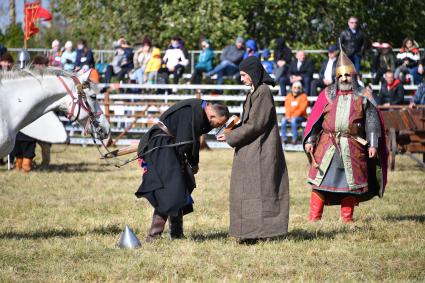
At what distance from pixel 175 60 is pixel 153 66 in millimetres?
620

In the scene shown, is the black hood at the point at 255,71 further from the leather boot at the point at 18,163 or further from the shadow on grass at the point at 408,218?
the leather boot at the point at 18,163

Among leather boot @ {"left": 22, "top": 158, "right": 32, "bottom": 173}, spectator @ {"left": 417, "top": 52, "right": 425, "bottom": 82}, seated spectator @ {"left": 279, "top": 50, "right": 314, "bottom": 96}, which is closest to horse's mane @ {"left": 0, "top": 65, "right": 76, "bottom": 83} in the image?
leather boot @ {"left": 22, "top": 158, "right": 32, "bottom": 173}

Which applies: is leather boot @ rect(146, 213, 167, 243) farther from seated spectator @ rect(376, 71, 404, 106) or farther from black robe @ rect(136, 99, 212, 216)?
seated spectator @ rect(376, 71, 404, 106)

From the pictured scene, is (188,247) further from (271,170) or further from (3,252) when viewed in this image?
(3,252)

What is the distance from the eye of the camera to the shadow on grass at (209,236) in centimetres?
1002

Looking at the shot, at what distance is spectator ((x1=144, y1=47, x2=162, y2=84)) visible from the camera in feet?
79.4

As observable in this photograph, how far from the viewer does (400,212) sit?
1241 cm

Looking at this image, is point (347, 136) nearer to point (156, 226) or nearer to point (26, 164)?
point (156, 226)

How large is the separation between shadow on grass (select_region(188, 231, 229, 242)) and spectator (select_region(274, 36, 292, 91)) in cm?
1232

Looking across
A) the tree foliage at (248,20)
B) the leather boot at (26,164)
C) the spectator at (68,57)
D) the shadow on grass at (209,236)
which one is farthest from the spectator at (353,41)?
the shadow on grass at (209,236)

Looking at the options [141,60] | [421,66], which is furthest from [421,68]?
[141,60]

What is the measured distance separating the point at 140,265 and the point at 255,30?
72.1 ft

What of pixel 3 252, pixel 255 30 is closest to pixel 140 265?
pixel 3 252

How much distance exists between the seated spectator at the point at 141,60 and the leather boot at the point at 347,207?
1357 centimetres
